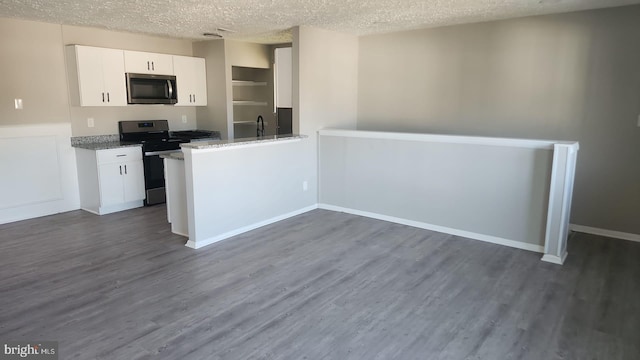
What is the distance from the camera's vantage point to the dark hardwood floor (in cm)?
252

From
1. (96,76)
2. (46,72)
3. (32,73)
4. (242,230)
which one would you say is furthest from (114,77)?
(242,230)

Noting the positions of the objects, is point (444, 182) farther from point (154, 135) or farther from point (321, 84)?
point (154, 135)

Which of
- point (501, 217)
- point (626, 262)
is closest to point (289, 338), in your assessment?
point (501, 217)

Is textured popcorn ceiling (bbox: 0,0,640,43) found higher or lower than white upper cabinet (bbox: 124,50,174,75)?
higher

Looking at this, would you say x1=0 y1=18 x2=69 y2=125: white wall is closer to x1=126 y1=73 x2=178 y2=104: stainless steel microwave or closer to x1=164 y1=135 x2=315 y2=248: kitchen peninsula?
x1=126 y1=73 x2=178 y2=104: stainless steel microwave

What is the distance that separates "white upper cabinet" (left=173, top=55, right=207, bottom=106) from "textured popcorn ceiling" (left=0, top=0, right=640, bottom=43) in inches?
A: 35.9

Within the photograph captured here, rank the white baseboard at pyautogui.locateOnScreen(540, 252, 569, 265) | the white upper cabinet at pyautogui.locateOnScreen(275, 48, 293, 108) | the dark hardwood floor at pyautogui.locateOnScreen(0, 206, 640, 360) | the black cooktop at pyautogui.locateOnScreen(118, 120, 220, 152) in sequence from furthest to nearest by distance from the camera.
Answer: the white upper cabinet at pyautogui.locateOnScreen(275, 48, 293, 108) < the black cooktop at pyautogui.locateOnScreen(118, 120, 220, 152) < the white baseboard at pyautogui.locateOnScreen(540, 252, 569, 265) < the dark hardwood floor at pyautogui.locateOnScreen(0, 206, 640, 360)

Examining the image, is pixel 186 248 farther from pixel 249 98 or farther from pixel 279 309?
pixel 249 98

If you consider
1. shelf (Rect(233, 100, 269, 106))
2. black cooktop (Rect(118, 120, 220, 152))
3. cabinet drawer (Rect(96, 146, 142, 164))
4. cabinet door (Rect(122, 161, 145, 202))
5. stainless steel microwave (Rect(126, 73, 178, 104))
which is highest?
stainless steel microwave (Rect(126, 73, 178, 104))

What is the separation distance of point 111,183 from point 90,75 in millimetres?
1333

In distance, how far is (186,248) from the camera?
4.11 meters

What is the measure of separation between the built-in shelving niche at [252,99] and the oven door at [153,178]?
5.91 feet

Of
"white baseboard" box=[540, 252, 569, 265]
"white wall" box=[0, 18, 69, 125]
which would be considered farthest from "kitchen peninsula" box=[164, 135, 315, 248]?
"white baseboard" box=[540, 252, 569, 265]

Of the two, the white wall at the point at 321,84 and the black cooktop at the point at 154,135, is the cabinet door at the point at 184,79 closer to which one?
the black cooktop at the point at 154,135
